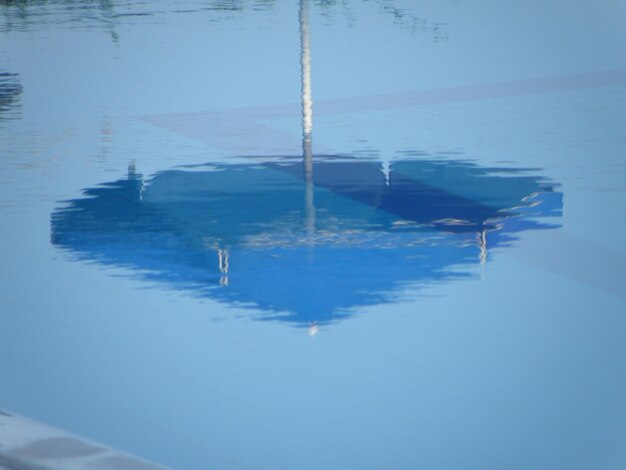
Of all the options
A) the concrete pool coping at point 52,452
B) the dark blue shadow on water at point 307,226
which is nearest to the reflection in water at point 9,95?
the dark blue shadow on water at point 307,226

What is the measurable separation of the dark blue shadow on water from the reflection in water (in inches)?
94.1

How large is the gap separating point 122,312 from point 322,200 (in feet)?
7.14

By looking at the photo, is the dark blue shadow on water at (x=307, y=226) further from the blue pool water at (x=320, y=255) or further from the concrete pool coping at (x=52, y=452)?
the concrete pool coping at (x=52, y=452)

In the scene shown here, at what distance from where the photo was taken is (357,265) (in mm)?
5840

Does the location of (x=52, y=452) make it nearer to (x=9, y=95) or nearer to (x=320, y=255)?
(x=320, y=255)

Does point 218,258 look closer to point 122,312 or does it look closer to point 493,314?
point 122,312

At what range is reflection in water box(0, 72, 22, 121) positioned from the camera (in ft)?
32.1

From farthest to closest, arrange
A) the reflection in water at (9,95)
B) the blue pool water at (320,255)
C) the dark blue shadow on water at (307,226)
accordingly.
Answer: the reflection in water at (9,95) → the dark blue shadow on water at (307,226) → the blue pool water at (320,255)

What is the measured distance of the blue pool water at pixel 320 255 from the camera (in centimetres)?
394

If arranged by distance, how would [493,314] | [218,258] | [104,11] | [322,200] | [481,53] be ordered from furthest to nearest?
[104,11]
[481,53]
[322,200]
[218,258]
[493,314]

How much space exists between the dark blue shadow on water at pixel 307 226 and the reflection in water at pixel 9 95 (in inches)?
94.1

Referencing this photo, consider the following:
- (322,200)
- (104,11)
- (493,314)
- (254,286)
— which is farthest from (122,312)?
(104,11)

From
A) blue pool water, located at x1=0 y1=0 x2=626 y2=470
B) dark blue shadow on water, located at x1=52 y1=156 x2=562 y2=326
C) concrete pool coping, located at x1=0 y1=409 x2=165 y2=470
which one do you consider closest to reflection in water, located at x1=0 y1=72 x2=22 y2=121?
blue pool water, located at x1=0 y1=0 x2=626 y2=470

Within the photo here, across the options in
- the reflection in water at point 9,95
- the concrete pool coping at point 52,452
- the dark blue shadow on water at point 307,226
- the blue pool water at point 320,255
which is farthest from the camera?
the reflection in water at point 9,95
